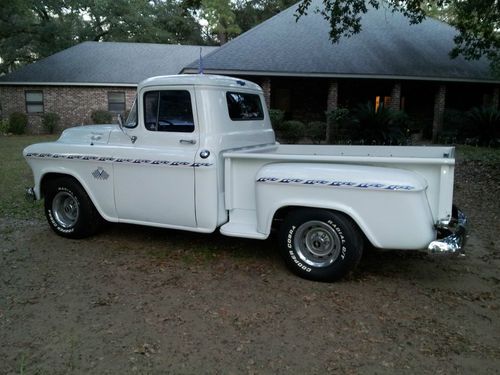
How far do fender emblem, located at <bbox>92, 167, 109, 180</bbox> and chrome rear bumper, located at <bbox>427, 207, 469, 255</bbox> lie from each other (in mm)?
3680

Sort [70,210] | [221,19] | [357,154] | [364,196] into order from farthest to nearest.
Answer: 1. [221,19]
2. [70,210]
3. [357,154]
4. [364,196]

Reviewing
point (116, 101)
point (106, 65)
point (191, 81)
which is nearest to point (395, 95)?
point (116, 101)

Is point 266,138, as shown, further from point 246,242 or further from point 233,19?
point 233,19

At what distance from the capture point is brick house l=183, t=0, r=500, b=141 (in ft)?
58.3

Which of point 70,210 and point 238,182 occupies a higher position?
point 238,182

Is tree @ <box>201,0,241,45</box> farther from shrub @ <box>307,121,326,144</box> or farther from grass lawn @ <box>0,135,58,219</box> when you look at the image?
grass lawn @ <box>0,135,58,219</box>

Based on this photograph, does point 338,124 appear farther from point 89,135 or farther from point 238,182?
point 238,182

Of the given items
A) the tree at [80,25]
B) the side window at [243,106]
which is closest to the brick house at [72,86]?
the tree at [80,25]

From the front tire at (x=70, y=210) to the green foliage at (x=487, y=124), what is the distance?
15184 mm

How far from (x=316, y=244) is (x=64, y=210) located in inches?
138

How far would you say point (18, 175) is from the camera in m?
11.6

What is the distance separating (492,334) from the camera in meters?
3.82

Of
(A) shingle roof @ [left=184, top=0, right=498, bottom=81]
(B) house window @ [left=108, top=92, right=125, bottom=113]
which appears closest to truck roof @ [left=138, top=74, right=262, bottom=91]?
(A) shingle roof @ [left=184, top=0, right=498, bottom=81]

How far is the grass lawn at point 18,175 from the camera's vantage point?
8.00 m
